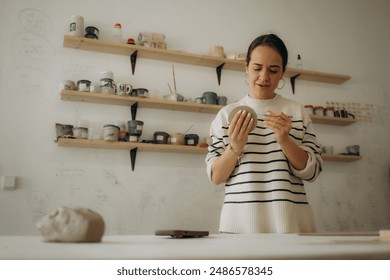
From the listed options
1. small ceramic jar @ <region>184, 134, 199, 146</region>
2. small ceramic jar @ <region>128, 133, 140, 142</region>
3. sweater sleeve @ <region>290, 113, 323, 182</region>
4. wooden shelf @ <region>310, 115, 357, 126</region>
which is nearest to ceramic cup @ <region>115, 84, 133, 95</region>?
small ceramic jar @ <region>128, 133, 140, 142</region>

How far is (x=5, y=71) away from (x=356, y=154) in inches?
102

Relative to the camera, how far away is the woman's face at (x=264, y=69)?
126cm

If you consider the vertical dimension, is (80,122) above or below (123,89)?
below

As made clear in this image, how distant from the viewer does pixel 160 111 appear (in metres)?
2.42

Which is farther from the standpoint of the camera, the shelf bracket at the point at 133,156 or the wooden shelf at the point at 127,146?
the shelf bracket at the point at 133,156

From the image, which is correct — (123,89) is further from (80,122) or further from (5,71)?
(5,71)

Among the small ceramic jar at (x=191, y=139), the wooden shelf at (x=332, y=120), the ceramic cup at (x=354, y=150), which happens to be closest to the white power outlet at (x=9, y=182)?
the small ceramic jar at (x=191, y=139)

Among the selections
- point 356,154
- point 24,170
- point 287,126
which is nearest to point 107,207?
point 24,170

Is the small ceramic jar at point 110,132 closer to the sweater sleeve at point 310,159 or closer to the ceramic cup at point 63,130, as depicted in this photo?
the ceramic cup at point 63,130

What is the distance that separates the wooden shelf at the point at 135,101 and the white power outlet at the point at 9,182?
57 centimetres

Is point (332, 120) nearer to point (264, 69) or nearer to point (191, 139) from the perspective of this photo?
point (191, 139)

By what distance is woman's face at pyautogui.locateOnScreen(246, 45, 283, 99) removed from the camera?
126 cm

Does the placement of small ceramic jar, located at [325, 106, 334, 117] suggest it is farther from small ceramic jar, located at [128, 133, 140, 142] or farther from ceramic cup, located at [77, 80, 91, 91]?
ceramic cup, located at [77, 80, 91, 91]

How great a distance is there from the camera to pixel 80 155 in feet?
7.18
